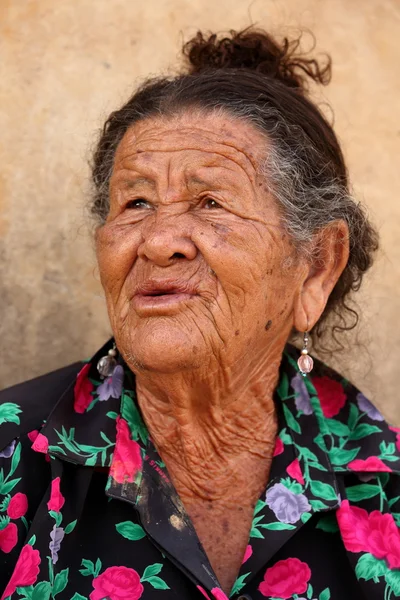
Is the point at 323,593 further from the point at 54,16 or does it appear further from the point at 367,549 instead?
the point at 54,16

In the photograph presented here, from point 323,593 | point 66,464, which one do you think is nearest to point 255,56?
point 66,464

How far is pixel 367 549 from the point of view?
8.34ft

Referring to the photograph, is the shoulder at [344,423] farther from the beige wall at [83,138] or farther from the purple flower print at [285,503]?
the beige wall at [83,138]

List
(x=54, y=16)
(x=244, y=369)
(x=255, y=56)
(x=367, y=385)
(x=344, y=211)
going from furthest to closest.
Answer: (x=367, y=385) → (x=54, y=16) → (x=255, y=56) → (x=344, y=211) → (x=244, y=369)

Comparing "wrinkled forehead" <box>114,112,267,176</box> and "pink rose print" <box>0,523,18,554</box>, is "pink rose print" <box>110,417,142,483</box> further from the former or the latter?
"wrinkled forehead" <box>114,112,267,176</box>

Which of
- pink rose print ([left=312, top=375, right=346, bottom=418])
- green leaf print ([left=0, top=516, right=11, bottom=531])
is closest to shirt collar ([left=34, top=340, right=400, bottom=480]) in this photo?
pink rose print ([left=312, top=375, right=346, bottom=418])

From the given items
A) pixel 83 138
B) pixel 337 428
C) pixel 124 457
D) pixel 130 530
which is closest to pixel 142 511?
pixel 130 530

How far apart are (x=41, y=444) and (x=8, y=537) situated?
279mm

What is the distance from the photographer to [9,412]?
101 inches

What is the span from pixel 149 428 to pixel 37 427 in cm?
37

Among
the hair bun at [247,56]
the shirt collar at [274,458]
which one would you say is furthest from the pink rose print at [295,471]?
the hair bun at [247,56]

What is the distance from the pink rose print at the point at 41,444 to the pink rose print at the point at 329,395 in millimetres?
1093

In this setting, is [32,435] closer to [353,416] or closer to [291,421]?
[291,421]

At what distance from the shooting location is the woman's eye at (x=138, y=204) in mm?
2617
